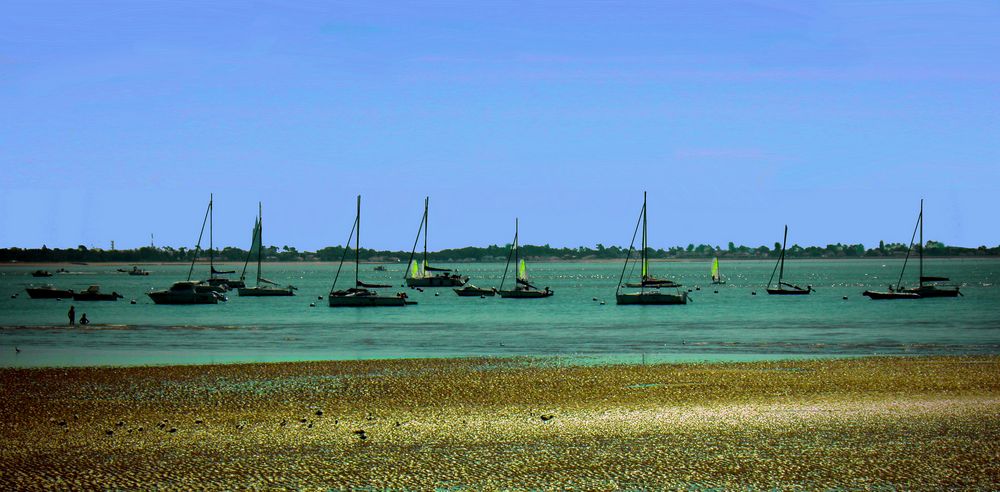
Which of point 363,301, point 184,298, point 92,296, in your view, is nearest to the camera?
point 363,301

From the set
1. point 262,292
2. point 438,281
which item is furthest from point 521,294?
point 438,281

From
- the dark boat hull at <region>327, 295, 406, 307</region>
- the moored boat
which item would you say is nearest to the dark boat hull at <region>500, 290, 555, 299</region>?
the dark boat hull at <region>327, 295, 406, 307</region>

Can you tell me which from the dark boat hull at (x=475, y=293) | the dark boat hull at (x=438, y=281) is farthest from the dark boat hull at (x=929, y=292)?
the dark boat hull at (x=438, y=281)

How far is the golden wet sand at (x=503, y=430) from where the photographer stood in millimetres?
15828

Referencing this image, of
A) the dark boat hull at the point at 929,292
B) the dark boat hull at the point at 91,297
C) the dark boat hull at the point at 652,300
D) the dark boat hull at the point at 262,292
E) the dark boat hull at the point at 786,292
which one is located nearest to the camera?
the dark boat hull at the point at 652,300

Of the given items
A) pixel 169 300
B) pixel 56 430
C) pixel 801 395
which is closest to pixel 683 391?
pixel 801 395

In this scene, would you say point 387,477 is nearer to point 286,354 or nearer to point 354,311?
point 286,354

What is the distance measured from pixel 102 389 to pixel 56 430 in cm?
686

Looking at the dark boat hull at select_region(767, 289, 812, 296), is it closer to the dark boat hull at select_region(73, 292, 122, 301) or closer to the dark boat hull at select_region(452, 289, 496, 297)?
the dark boat hull at select_region(452, 289, 496, 297)

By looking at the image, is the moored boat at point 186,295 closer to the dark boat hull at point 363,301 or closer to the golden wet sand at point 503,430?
the dark boat hull at point 363,301

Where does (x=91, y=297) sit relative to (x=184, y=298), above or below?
below

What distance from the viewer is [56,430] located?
19625 mm

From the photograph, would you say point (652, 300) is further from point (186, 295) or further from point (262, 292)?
point (262, 292)

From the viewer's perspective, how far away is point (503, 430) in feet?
64.7
